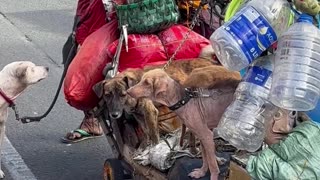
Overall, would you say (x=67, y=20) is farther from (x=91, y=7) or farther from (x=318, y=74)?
(x=318, y=74)

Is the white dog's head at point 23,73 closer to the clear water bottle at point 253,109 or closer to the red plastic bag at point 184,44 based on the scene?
the red plastic bag at point 184,44

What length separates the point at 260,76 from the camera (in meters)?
3.54

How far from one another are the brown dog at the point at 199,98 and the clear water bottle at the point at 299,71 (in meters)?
0.67

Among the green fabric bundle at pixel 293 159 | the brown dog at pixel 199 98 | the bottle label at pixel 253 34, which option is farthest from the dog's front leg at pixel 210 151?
the bottle label at pixel 253 34

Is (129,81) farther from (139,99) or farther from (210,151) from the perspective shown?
(210,151)

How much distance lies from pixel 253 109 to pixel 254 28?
1.27 ft

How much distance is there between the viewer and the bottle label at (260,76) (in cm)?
353

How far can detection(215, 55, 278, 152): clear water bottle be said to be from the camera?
353cm

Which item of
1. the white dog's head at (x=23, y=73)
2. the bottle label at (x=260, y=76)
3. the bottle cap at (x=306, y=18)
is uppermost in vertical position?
the bottle cap at (x=306, y=18)

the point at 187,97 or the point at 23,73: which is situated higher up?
the point at 187,97

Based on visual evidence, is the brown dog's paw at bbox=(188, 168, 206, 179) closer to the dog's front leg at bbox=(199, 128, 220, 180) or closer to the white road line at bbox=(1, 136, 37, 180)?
the dog's front leg at bbox=(199, 128, 220, 180)

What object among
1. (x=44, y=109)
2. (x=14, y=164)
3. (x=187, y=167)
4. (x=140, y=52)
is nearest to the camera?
(x=187, y=167)

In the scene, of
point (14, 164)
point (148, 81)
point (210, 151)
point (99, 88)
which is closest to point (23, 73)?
point (14, 164)

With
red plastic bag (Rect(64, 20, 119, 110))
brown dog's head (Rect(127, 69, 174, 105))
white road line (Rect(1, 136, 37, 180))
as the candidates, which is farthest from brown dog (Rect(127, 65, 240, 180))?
white road line (Rect(1, 136, 37, 180))
